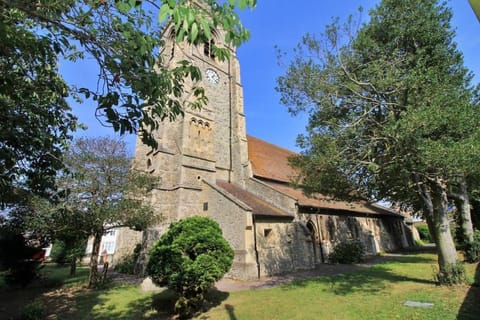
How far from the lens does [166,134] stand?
19.0 metres

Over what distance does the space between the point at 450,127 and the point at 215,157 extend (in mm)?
15079

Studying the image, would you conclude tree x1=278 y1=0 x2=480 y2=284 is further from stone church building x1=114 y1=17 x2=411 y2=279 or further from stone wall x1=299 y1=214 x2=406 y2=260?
stone wall x1=299 y1=214 x2=406 y2=260

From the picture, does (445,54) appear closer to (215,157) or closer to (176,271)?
(176,271)

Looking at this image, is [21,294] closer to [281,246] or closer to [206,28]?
[281,246]

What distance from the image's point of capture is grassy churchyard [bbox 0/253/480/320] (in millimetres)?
7082

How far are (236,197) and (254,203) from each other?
4.63 ft

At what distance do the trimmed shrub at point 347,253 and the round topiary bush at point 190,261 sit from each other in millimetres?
12911

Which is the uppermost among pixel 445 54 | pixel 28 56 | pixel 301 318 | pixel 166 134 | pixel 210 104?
pixel 210 104

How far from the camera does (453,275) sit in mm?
8852

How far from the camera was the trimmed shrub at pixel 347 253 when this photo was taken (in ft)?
59.6

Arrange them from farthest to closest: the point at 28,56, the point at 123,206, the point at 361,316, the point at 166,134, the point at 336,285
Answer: the point at 166,134, the point at 123,206, the point at 336,285, the point at 361,316, the point at 28,56

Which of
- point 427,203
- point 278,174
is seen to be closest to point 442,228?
point 427,203

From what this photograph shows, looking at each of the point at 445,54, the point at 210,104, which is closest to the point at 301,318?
the point at 445,54

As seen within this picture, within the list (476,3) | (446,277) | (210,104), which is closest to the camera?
(476,3)
